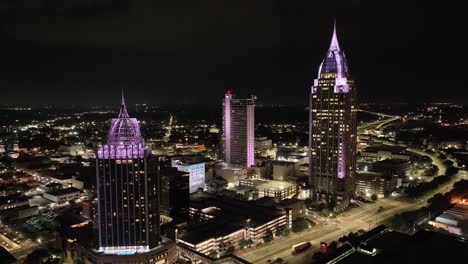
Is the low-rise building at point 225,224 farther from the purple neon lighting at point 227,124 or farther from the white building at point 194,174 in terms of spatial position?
the purple neon lighting at point 227,124

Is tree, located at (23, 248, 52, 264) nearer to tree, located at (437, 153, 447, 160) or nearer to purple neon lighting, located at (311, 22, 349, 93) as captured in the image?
purple neon lighting, located at (311, 22, 349, 93)

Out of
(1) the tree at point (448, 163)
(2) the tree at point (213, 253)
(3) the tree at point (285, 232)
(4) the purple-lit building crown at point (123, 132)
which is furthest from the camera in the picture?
(1) the tree at point (448, 163)

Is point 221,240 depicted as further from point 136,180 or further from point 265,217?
point 136,180

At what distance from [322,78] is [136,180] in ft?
142

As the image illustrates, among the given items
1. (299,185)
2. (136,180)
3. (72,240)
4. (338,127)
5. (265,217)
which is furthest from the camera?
(299,185)

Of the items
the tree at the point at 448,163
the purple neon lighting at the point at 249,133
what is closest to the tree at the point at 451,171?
the tree at the point at 448,163

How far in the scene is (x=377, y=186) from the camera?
74.2m

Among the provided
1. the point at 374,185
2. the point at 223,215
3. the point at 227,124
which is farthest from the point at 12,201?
the point at 374,185

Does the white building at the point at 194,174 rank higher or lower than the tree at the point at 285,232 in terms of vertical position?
higher

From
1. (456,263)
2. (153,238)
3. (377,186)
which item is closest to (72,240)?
(153,238)

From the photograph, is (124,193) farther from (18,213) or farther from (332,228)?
(332,228)

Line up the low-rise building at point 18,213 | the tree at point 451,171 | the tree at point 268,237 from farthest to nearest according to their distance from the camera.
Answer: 1. the tree at point 451,171
2. the low-rise building at point 18,213
3. the tree at point 268,237

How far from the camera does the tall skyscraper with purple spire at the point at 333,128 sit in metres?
69.9

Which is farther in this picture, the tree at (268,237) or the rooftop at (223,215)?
the tree at (268,237)
